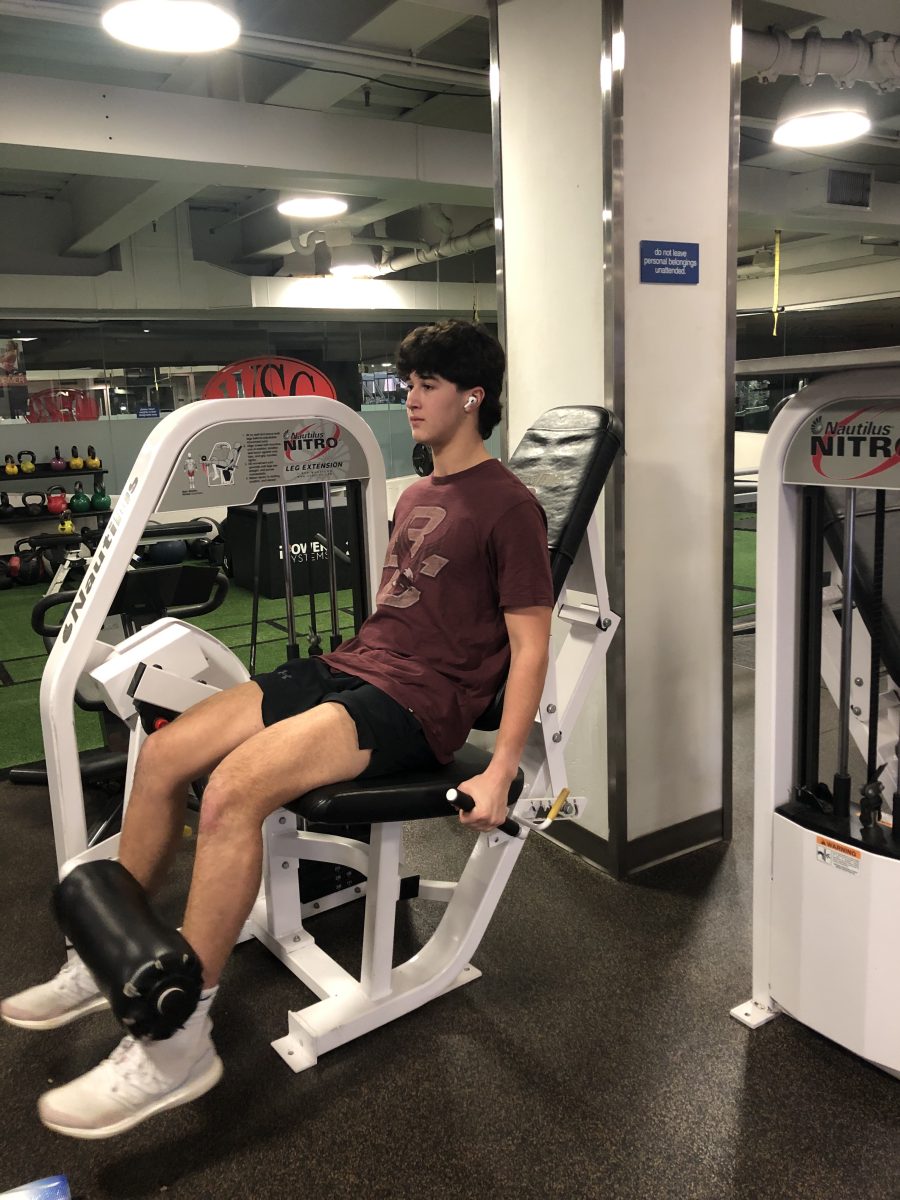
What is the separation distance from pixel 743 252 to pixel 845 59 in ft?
18.8

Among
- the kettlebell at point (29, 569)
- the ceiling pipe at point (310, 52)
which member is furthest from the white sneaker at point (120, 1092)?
the kettlebell at point (29, 569)

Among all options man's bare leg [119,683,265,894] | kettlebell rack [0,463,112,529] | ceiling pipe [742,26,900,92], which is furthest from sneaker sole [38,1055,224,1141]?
kettlebell rack [0,463,112,529]

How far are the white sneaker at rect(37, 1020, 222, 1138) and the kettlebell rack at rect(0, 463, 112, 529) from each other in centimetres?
595

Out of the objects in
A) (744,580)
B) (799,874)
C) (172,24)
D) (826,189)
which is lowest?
(744,580)

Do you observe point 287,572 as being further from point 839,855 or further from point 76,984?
point 839,855

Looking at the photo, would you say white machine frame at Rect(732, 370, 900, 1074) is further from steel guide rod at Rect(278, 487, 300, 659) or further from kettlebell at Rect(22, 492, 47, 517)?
kettlebell at Rect(22, 492, 47, 517)

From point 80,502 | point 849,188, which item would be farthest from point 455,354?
point 849,188

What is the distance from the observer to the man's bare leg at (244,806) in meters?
1.59

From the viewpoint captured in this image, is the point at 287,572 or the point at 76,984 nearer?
the point at 76,984

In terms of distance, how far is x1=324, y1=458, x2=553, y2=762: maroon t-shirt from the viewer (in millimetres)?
1767

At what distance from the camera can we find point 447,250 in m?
7.59

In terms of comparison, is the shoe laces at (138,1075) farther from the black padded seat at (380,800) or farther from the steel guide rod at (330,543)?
the steel guide rod at (330,543)

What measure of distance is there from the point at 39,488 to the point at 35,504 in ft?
1.36

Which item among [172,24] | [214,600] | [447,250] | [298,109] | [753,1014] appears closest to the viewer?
[753,1014]
